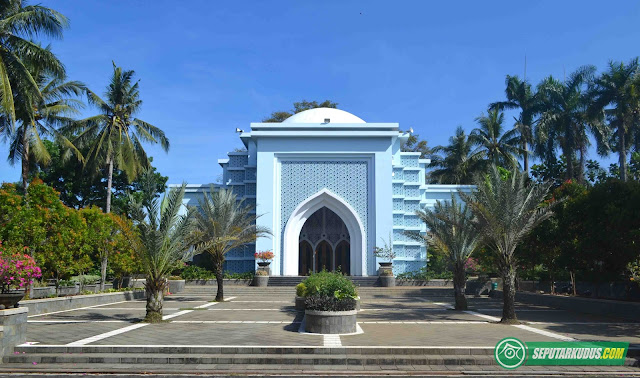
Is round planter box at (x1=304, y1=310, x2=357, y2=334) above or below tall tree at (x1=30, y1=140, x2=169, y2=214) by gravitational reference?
below

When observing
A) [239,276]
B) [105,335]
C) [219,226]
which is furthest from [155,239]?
[239,276]

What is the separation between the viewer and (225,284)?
26406mm

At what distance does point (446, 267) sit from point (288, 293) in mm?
10410

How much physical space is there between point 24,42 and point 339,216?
59.3 ft

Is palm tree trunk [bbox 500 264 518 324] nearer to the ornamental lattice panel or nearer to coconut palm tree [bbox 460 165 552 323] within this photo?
coconut palm tree [bbox 460 165 552 323]

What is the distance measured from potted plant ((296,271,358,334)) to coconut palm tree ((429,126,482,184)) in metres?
27.4

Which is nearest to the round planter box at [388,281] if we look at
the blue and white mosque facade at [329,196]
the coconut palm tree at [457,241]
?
the blue and white mosque facade at [329,196]

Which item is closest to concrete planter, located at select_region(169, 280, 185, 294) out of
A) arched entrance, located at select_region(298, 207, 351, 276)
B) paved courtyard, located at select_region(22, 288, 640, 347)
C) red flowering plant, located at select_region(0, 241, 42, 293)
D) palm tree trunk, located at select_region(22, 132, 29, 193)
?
paved courtyard, located at select_region(22, 288, 640, 347)

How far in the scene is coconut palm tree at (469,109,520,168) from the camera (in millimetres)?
35562

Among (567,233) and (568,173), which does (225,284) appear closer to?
(567,233)

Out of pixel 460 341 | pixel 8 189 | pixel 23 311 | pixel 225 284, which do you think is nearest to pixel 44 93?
pixel 8 189

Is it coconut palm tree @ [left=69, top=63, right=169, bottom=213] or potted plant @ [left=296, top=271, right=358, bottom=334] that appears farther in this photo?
coconut palm tree @ [left=69, top=63, right=169, bottom=213]

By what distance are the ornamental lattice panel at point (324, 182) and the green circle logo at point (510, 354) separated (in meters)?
19.5

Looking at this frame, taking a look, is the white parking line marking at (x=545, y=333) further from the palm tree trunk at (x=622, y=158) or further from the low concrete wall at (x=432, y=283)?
the palm tree trunk at (x=622, y=158)
